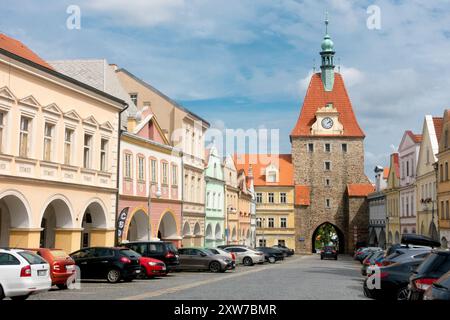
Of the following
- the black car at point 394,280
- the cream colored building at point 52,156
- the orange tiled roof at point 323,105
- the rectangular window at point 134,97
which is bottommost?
the black car at point 394,280

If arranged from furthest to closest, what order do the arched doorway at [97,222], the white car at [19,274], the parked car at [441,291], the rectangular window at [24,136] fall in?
the arched doorway at [97,222] < the rectangular window at [24,136] < the white car at [19,274] < the parked car at [441,291]

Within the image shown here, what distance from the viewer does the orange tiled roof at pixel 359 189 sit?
91.1 metres

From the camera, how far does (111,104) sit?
33219 mm

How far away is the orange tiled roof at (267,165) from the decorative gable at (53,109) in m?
68.1

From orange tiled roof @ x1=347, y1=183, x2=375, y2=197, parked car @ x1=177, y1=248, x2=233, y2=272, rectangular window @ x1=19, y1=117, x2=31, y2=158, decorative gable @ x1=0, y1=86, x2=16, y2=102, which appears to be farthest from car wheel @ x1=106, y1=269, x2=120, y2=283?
orange tiled roof @ x1=347, y1=183, x2=375, y2=197

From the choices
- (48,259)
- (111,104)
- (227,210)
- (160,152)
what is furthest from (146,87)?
(48,259)

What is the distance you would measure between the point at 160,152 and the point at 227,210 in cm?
2139

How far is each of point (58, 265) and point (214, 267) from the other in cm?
1523

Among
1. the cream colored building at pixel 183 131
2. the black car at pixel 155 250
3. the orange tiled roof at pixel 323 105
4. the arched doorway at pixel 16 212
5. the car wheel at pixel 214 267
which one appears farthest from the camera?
the orange tiled roof at pixel 323 105

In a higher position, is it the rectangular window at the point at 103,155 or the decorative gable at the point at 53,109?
the decorative gable at the point at 53,109

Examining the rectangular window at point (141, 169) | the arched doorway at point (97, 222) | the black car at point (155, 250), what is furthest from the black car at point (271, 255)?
the black car at point (155, 250)

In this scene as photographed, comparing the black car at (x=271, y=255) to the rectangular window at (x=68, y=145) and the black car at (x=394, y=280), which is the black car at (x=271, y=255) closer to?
the rectangular window at (x=68, y=145)

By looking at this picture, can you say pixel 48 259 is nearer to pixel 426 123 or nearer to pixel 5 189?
pixel 5 189

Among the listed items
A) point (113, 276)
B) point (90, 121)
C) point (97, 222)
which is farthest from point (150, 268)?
point (90, 121)
